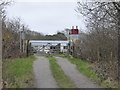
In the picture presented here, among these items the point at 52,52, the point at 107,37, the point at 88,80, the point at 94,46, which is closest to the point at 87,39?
the point at 94,46

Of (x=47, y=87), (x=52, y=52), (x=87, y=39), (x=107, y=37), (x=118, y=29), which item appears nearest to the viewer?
(x=47, y=87)

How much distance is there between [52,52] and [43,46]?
1.38 metres

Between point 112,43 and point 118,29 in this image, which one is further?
point 112,43

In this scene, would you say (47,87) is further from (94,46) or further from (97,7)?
(94,46)

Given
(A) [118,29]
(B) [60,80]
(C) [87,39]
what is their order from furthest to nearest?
1. (C) [87,39]
2. (A) [118,29]
3. (B) [60,80]

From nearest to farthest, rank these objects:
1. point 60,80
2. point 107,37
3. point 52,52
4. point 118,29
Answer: point 60,80
point 118,29
point 107,37
point 52,52

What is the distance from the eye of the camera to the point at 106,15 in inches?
461

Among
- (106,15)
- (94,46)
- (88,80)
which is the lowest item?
(88,80)

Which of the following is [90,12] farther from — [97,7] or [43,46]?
[43,46]

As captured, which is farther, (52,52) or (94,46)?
(52,52)

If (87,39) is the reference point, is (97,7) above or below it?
above

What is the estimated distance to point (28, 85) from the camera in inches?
350

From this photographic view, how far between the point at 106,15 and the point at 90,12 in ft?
2.95

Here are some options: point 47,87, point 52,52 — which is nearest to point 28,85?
point 47,87
